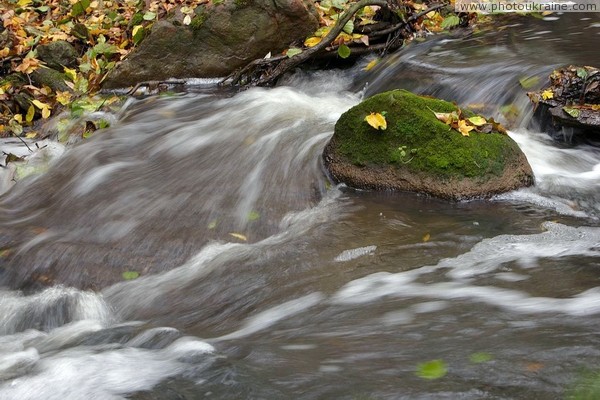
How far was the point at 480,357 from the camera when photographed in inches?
101

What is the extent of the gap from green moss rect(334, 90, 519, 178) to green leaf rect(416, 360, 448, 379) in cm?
239

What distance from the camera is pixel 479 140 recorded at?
4902mm

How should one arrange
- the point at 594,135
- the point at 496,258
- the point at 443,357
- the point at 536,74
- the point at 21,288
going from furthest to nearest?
the point at 536,74 < the point at 594,135 < the point at 21,288 < the point at 496,258 < the point at 443,357

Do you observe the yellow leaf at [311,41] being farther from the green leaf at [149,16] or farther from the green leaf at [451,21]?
the green leaf at [149,16]

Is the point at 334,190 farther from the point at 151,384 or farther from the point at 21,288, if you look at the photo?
the point at 151,384

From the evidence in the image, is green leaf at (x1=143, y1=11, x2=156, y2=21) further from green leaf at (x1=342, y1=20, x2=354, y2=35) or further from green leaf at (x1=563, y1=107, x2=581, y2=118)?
green leaf at (x1=563, y1=107, x2=581, y2=118)

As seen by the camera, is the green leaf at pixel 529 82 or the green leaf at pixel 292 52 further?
the green leaf at pixel 292 52

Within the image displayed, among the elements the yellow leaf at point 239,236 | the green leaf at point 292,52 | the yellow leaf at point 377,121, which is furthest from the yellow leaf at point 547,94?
the green leaf at point 292,52

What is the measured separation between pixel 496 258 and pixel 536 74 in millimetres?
3177

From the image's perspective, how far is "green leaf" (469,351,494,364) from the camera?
8.29ft

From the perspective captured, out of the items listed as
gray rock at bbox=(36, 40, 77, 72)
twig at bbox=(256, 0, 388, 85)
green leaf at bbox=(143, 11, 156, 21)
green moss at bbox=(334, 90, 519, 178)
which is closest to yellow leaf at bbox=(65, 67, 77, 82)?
gray rock at bbox=(36, 40, 77, 72)

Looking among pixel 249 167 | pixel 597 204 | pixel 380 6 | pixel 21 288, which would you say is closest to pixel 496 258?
pixel 597 204

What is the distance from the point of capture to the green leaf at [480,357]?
2527 millimetres

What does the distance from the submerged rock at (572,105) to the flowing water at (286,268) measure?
0.13 meters
